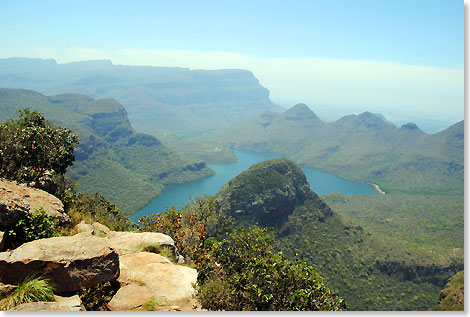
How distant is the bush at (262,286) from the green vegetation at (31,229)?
382cm

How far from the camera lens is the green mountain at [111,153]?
89312 millimetres

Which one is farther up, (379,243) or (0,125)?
(0,125)

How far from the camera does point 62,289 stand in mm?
5586

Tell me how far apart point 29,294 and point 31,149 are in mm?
7179

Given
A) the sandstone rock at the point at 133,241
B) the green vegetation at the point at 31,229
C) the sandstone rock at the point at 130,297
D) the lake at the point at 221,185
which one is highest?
the green vegetation at the point at 31,229

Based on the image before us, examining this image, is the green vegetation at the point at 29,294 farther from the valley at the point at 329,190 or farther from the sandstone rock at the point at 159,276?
the valley at the point at 329,190

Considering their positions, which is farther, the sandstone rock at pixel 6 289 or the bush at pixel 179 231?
the bush at pixel 179 231

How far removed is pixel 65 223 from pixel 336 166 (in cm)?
16853

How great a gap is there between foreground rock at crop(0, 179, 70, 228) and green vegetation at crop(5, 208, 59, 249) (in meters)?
0.16

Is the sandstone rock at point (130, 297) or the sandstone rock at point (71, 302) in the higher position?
the sandstone rock at point (71, 302)

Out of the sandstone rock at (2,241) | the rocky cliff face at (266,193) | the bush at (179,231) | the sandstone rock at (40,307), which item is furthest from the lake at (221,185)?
the sandstone rock at (40,307)

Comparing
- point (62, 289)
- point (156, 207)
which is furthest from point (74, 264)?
point (156, 207)

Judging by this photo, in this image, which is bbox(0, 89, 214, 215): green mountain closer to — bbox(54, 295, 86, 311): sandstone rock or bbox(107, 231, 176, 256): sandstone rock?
bbox(107, 231, 176, 256): sandstone rock

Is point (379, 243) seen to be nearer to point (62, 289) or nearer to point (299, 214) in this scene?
point (299, 214)
